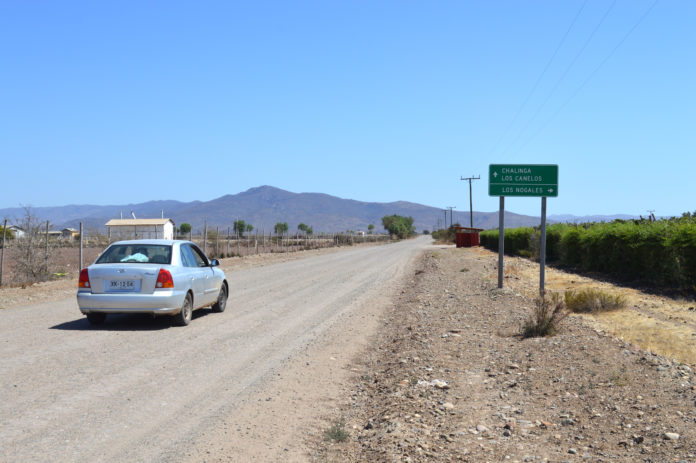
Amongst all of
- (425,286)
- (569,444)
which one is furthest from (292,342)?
(425,286)

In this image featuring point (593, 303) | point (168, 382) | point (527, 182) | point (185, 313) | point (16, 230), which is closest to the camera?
point (168, 382)

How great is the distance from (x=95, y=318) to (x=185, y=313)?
64.2 inches

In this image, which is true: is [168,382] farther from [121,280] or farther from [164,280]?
[121,280]

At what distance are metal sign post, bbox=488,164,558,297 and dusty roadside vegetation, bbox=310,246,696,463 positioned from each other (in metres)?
6.19

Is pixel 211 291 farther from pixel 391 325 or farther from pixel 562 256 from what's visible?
pixel 562 256

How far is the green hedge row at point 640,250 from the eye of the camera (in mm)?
16891

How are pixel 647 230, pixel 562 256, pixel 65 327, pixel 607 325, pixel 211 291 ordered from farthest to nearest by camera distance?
pixel 562 256 → pixel 647 230 → pixel 211 291 → pixel 607 325 → pixel 65 327

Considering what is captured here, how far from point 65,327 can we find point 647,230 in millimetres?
16886

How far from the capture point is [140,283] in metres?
11.0

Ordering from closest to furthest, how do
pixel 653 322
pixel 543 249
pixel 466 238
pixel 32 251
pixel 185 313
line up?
1. pixel 185 313
2. pixel 653 322
3. pixel 543 249
4. pixel 32 251
5. pixel 466 238

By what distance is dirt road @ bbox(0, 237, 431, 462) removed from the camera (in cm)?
512

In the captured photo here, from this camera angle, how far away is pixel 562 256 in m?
31.5

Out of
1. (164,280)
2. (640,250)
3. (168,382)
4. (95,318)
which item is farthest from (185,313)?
(640,250)

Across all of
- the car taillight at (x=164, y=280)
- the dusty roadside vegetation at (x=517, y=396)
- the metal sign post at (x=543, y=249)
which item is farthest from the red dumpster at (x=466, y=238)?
the car taillight at (x=164, y=280)
